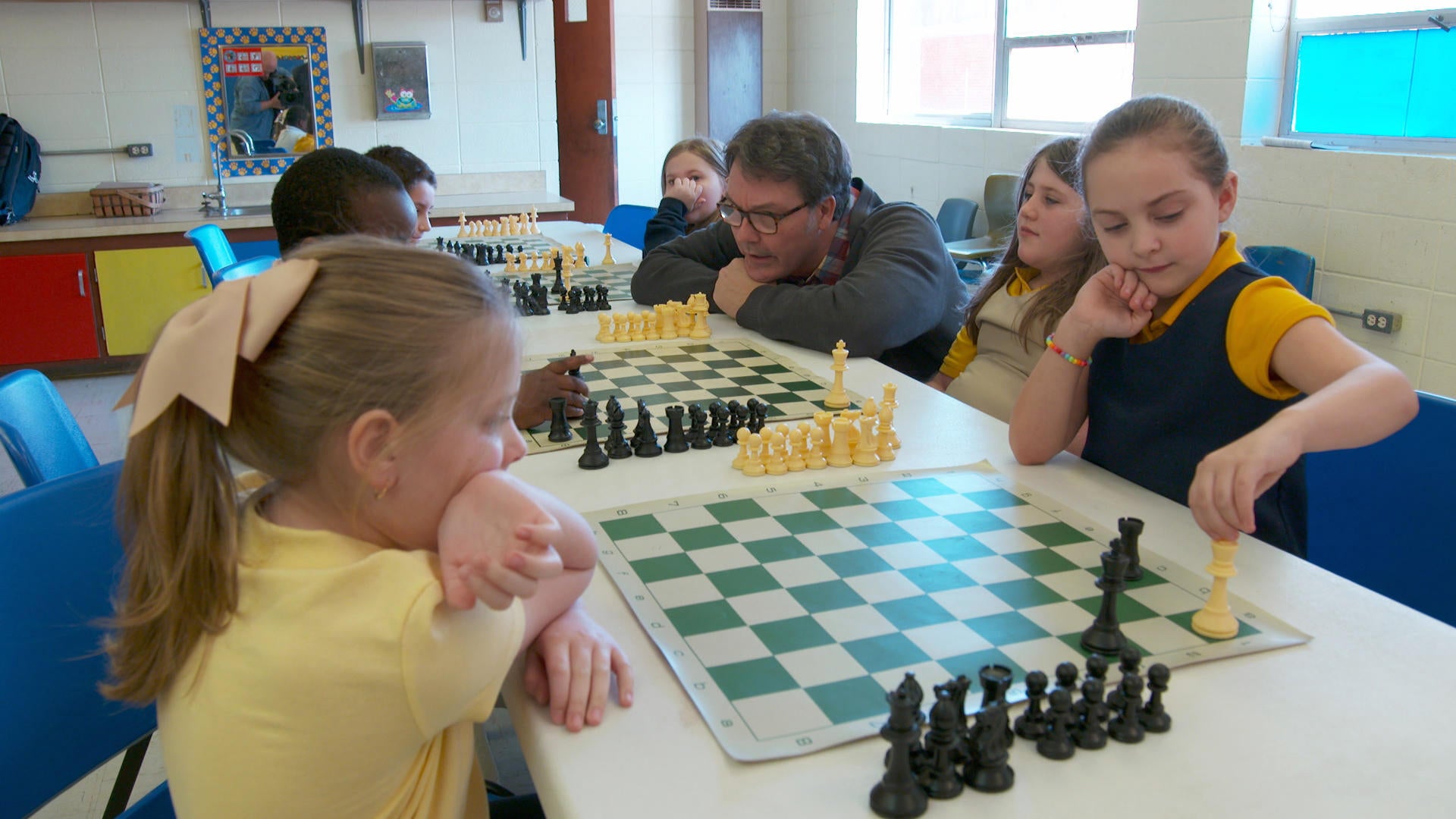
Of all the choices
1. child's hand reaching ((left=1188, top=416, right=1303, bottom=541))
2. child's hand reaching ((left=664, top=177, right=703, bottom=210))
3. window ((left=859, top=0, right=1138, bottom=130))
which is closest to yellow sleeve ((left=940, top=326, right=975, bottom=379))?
child's hand reaching ((left=1188, top=416, right=1303, bottom=541))

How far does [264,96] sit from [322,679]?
5.49m

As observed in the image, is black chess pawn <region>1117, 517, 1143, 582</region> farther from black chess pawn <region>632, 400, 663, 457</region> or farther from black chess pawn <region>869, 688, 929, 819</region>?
black chess pawn <region>632, 400, 663, 457</region>

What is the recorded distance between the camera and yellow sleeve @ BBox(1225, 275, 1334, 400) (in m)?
1.43

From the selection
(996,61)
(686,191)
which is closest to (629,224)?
(686,191)

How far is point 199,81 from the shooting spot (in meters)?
5.50

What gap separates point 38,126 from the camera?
5.30 metres

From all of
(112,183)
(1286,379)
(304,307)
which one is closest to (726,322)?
(1286,379)

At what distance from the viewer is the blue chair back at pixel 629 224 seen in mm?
4309

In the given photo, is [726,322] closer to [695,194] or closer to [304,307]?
[695,194]

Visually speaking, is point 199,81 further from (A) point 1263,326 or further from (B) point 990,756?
(B) point 990,756

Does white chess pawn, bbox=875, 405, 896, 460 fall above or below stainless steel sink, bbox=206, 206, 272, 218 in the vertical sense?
below

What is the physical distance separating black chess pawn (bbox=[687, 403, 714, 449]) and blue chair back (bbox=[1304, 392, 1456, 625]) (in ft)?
→ 3.04

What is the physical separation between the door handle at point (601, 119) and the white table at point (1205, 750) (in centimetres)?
580

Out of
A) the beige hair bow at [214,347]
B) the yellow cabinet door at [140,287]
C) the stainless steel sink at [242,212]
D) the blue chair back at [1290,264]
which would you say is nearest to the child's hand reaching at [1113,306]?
the beige hair bow at [214,347]
